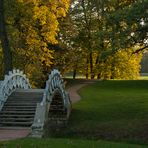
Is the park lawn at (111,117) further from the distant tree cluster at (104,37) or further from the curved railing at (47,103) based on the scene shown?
the distant tree cluster at (104,37)

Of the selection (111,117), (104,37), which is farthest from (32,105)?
(111,117)

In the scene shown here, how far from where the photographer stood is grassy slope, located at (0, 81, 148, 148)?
16.4 meters

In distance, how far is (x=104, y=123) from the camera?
2623 cm

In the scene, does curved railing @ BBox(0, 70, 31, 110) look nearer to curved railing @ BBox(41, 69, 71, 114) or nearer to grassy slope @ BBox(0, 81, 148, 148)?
curved railing @ BBox(41, 69, 71, 114)

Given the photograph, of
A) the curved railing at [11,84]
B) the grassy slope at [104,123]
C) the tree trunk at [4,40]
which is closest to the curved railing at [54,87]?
the grassy slope at [104,123]

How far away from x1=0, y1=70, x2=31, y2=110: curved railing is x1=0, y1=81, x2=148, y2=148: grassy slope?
3.52 meters

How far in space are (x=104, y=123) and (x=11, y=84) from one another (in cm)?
549

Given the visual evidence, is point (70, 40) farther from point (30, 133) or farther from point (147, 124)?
point (30, 133)

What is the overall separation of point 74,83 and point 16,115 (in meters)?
29.2

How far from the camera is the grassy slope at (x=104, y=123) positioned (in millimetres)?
16438

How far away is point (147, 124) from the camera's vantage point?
25000mm

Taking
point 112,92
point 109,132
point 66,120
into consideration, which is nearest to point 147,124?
point 109,132

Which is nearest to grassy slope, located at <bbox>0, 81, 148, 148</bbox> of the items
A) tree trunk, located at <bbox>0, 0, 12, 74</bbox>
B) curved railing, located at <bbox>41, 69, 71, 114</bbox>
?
curved railing, located at <bbox>41, 69, 71, 114</bbox>

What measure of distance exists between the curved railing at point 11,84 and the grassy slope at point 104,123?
3519mm
